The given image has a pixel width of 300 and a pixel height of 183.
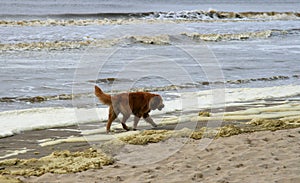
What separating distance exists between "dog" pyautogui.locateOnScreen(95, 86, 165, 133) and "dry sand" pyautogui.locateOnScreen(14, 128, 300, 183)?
99cm

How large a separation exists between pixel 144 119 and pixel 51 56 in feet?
40.1

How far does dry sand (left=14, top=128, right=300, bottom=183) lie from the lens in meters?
5.51

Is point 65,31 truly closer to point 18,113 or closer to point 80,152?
point 18,113

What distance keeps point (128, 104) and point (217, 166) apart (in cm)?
229

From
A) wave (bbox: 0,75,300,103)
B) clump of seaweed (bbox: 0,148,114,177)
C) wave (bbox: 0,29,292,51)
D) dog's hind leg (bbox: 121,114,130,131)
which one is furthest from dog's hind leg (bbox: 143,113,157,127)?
wave (bbox: 0,29,292,51)

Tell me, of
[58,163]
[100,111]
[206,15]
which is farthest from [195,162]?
[206,15]

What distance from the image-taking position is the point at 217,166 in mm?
5883

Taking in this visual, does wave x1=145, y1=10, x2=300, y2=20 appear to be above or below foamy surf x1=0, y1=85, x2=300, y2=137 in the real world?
below

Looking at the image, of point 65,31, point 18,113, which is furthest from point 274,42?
point 18,113

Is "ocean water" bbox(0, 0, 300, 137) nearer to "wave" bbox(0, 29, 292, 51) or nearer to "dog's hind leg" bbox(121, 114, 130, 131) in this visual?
"wave" bbox(0, 29, 292, 51)

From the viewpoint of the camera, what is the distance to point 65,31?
3028 cm

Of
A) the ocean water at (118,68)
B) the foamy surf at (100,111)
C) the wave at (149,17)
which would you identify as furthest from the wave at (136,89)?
the wave at (149,17)

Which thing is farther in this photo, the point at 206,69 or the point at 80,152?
the point at 206,69

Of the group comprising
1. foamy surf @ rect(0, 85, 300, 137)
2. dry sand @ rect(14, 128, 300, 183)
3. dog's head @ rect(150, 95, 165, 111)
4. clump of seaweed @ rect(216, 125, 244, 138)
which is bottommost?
foamy surf @ rect(0, 85, 300, 137)
